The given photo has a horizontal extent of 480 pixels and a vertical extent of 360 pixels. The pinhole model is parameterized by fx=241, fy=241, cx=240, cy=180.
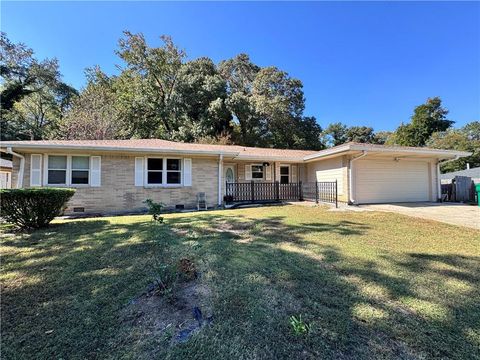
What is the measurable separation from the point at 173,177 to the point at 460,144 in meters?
31.0

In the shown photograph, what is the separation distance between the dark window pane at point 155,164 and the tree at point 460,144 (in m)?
29.7

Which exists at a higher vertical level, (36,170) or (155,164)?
(155,164)

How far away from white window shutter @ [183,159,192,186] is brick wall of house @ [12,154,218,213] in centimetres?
15

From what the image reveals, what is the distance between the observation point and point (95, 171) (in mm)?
9781

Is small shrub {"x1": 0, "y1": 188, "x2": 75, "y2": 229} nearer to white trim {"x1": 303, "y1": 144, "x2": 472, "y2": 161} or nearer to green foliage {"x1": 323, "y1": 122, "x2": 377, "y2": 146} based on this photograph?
white trim {"x1": 303, "y1": 144, "x2": 472, "y2": 161}

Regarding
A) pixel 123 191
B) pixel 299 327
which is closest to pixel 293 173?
pixel 123 191

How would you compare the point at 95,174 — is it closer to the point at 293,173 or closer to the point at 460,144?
the point at 293,173

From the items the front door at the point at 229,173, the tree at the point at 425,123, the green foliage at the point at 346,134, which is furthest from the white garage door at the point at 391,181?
the green foliage at the point at 346,134

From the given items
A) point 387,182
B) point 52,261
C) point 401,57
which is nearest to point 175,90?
point 401,57

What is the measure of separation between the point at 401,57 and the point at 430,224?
1370cm

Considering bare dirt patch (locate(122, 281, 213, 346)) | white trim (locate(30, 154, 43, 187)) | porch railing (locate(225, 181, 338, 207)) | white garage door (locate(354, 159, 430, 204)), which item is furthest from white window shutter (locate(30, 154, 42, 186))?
white garage door (locate(354, 159, 430, 204))

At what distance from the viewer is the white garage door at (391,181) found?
11391mm

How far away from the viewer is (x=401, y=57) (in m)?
15.6

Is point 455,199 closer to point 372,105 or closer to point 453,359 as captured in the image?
point 453,359
